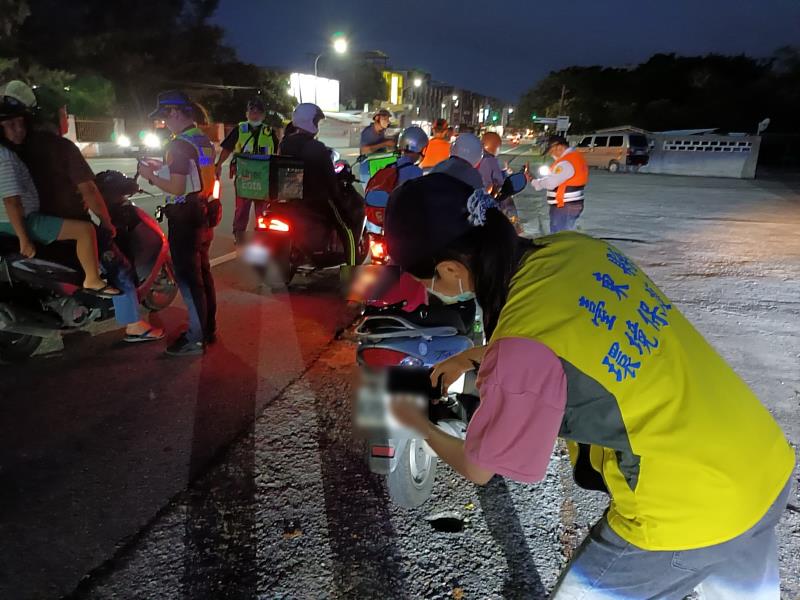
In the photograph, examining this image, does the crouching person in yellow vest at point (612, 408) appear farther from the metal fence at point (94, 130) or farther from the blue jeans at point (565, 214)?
the metal fence at point (94, 130)

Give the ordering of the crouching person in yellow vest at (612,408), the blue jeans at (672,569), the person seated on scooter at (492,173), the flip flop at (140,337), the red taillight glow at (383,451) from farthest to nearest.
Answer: the person seated on scooter at (492,173) → the flip flop at (140,337) → the red taillight glow at (383,451) → the blue jeans at (672,569) → the crouching person in yellow vest at (612,408)

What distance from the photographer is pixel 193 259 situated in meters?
4.33

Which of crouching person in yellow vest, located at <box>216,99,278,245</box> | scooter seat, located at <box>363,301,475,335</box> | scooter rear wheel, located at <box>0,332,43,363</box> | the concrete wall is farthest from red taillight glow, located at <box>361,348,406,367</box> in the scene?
the concrete wall

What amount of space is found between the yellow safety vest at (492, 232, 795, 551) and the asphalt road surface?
4.08 ft

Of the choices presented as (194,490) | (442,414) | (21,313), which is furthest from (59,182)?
(442,414)

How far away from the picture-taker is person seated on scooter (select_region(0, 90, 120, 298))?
3.78 metres

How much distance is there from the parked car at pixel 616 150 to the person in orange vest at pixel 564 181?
21.3m

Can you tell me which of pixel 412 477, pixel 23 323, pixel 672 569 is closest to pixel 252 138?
pixel 23 323

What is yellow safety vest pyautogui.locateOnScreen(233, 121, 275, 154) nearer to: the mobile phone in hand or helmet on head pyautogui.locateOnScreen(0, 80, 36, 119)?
helmet on head pyautogui.locateOnScreen(0, 80, 36, 119)

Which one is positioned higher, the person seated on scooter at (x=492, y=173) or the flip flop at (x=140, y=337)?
the person seated on scooter at (x=492, y=173)

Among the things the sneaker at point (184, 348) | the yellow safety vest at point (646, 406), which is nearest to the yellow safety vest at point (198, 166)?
the sneaker at point (184, 348)

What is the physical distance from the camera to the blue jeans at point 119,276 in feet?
14.4

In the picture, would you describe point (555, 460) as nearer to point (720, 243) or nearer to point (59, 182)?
point (59, 182)

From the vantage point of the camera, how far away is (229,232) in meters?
8.98
